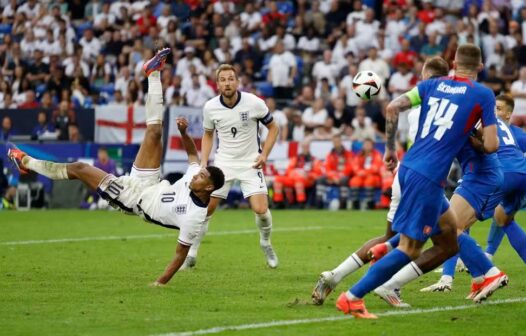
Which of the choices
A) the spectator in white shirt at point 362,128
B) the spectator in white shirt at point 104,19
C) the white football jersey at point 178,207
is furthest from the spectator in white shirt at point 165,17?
the white football jersey at point 178,207

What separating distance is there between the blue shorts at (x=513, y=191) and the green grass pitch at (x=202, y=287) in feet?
2.98

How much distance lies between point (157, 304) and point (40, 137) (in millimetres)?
18462

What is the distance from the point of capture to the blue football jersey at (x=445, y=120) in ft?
32.1

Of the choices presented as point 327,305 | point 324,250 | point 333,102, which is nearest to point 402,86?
point 333,102

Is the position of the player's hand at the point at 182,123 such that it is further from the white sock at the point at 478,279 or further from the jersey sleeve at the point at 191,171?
the white sock at the point at 478,279

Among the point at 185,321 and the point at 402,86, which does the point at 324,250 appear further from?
the point at 402,86

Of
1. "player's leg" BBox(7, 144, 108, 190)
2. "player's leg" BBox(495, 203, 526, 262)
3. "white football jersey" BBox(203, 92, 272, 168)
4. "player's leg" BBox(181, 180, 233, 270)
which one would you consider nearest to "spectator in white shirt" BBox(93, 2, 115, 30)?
"white football jersey" BBox(203, 92, 272, 168)

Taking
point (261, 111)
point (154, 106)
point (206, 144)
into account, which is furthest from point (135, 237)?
point (154, 106)

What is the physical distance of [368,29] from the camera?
99.9 ft

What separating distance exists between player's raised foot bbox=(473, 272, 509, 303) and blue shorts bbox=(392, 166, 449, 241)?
4.88 feet

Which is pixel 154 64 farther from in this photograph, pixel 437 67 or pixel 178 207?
pixel 437 67

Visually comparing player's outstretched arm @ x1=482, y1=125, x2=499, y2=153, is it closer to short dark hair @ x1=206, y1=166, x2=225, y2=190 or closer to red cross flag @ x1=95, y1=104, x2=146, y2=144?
short dark hair @ x1=206, y1=166, x2=225, y2=190

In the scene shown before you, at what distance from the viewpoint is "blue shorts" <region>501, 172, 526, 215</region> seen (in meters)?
12.5

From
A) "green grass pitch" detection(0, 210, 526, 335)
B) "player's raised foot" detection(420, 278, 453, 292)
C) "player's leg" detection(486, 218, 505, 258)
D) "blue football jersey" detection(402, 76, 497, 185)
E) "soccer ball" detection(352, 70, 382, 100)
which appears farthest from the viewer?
"player's leg" detection(486, 218, 505, 258)
